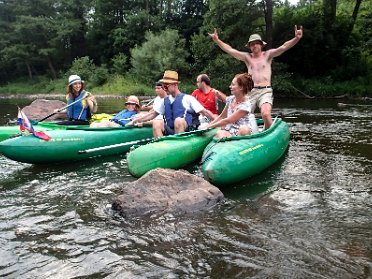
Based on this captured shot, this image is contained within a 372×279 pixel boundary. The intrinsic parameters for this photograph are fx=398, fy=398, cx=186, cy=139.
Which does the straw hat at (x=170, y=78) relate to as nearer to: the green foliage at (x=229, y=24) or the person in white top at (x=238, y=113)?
the person in white top at (x=238, y=113)

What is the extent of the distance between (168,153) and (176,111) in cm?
106

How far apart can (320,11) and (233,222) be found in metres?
20.5

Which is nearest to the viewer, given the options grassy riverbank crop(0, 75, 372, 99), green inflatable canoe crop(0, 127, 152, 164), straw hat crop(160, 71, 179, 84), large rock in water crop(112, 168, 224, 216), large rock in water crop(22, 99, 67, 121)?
large rock in water crop(112, 168, 224, 216)

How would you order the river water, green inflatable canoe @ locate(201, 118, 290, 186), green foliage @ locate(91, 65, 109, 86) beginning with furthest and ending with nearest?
green foliage @ locate(91, 65, 109, 86), green inflatable canoe @ locate(201, 118, 290, 186), the river water

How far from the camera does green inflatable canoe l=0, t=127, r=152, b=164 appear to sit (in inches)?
207

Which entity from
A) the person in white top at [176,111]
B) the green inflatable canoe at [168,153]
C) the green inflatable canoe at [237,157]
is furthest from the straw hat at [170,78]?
the green inflatable canoe at [237,157]

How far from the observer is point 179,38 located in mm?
26281

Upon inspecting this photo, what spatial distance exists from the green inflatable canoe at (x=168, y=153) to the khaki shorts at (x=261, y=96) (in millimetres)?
1310

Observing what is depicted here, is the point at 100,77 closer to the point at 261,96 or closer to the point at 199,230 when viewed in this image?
the point at 261,96

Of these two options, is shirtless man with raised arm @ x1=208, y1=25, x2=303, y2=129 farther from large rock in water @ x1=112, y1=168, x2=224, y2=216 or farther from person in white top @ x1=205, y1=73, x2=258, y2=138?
large rock in water @ x1=112, y1=168, x2=224, y2=216

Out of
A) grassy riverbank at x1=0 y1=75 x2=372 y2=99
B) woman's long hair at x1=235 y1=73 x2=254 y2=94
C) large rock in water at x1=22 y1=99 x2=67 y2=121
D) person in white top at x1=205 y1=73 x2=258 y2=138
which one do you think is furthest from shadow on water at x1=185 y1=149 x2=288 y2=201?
grassy riverbank at x1=0 y1=75 x2=372 y2=99

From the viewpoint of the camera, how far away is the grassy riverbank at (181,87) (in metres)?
18.5

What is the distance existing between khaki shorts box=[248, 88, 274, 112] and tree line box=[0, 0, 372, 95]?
40.3ft

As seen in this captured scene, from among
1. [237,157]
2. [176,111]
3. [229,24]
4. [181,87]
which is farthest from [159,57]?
[237,157]
